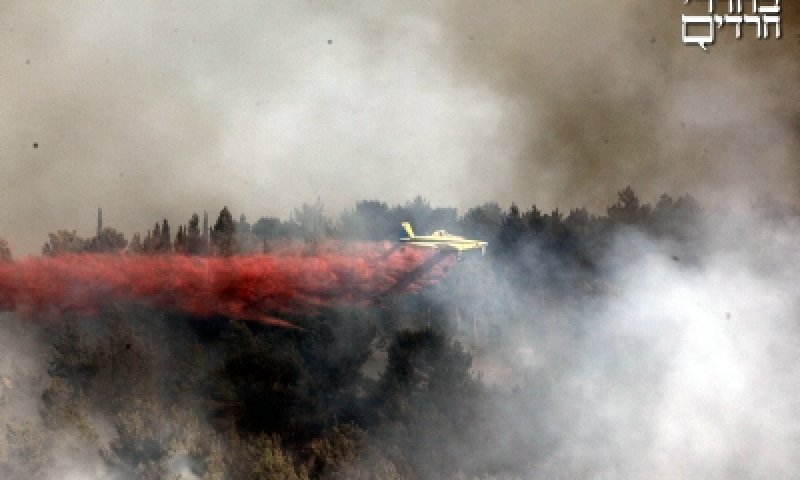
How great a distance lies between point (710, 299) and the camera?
210 ft

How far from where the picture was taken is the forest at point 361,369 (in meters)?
66.5

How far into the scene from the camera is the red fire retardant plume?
58562 mm

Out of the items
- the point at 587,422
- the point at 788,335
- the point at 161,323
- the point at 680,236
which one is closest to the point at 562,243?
the point at 680,236

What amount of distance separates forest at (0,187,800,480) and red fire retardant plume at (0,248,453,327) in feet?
4.93

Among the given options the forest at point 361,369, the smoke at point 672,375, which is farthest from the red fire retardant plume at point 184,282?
the smoke at point 672,375

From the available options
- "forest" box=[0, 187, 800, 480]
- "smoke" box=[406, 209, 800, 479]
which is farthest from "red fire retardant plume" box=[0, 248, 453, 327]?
"smoke" box=[406, 209, 800, 479]

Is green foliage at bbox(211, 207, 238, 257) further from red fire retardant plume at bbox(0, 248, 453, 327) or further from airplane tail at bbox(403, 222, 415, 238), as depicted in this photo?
airplane tail at bbox(403, 222, 415, 238)

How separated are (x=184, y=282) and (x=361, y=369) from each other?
26034mm

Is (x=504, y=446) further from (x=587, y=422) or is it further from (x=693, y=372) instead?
(x=693, y=372)

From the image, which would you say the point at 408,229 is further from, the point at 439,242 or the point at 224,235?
the point at 224,235

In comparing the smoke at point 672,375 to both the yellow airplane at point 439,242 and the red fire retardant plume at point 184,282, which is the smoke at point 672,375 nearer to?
the yellow airplane at point 439,242

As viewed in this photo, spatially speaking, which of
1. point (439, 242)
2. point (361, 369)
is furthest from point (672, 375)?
point (361, 369)

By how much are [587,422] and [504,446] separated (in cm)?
551

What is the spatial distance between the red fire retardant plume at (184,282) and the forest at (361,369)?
150cm
